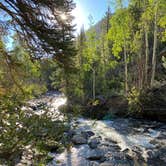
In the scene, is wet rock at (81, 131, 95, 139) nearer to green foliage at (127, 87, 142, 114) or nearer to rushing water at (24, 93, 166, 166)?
rushing water at (24, 93, 166, 166)

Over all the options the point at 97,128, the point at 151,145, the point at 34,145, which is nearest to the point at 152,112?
the point at 97,128

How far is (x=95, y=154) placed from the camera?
33.1 ft

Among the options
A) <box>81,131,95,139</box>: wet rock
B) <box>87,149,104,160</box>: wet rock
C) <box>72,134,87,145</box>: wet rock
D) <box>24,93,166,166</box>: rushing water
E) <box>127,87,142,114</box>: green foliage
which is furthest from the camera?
<box>127,87,142,114</box>: green foliage

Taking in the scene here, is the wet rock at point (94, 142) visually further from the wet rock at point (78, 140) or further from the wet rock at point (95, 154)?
the wet rock at point (95, 154)

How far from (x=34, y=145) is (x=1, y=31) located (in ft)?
11.2

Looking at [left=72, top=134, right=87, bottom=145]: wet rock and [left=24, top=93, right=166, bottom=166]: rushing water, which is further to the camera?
[left=72, top=134, right=87, bottom=145]: wet rock

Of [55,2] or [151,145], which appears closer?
[55,2]

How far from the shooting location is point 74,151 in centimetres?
1046

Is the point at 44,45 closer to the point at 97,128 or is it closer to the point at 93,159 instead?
the point at 93,159

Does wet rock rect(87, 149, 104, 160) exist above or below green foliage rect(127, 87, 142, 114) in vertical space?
below

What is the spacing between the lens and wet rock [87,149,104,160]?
971cm

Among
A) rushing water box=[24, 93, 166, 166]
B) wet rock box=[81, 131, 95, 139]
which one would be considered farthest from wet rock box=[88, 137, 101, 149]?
wet rock box=[81, 131, 95, 139]

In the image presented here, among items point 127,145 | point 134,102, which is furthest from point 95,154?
point 134,102

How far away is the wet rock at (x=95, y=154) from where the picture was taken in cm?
971
